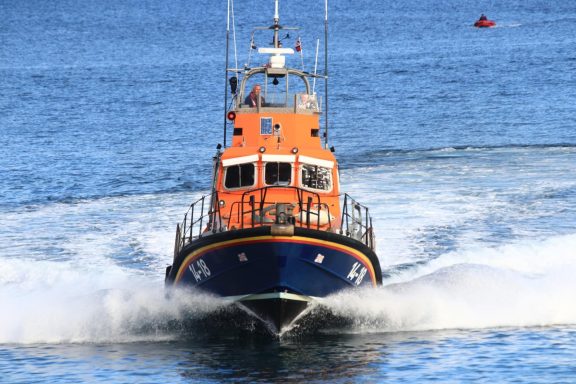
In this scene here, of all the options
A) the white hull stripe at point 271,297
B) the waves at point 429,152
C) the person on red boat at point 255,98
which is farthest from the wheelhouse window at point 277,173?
the waves at point 429,152

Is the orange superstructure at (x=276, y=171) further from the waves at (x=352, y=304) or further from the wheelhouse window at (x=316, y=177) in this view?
the waves at (x=352, y=304)

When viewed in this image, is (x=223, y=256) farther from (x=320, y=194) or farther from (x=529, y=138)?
(x=529, y=138)

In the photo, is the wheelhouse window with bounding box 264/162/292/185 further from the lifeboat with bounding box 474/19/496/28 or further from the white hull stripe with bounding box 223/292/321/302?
the lifeboat with bounding box 474/19/496/28

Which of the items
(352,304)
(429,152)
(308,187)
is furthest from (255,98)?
(429,152)

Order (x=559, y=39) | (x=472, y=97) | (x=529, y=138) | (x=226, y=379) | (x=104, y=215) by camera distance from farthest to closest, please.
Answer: (x=559, y=39)
(x=472, y=97)
(x=529, y=138)
(x=104, y=215)
(x=226, y=379)

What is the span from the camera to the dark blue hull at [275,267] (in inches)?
766

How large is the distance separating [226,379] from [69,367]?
8.79 feet

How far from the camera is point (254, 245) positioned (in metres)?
19.5

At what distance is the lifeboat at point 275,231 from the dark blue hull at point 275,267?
0.02 meters

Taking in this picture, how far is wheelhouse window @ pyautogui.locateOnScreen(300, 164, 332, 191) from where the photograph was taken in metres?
21.8

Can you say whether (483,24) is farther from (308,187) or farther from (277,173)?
(277,173)

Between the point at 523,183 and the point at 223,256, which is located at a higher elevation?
the point at 523,183

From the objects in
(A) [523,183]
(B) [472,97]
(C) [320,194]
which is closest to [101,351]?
(C) [320,194]

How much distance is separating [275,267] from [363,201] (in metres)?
14.0
